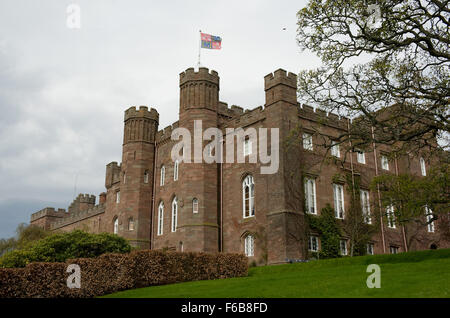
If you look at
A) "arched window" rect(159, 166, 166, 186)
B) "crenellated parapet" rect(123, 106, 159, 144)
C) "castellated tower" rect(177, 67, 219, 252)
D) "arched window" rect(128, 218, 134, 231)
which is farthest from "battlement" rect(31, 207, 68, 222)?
"castellated tower" rect(177, 67, 219, 252)

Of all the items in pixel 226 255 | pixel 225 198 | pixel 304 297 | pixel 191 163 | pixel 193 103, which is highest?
pixel 193 103

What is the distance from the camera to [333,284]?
47.0 ft

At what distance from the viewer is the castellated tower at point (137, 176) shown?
37.1 m

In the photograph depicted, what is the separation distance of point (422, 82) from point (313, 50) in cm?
458

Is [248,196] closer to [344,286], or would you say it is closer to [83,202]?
[344,286]

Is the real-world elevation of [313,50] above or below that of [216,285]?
above

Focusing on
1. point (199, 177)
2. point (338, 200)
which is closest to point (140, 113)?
point (199, 177)

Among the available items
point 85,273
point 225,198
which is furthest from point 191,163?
point 85,273

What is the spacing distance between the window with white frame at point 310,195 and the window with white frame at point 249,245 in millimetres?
4000

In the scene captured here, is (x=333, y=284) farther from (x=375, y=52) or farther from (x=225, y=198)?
(x=225, y=198)

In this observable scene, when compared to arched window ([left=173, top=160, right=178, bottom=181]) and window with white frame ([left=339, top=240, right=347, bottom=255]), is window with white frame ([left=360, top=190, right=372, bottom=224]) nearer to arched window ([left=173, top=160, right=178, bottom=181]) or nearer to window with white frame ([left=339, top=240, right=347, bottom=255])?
window with white frame ([left=339, top=240, right=347, bottom=255])
